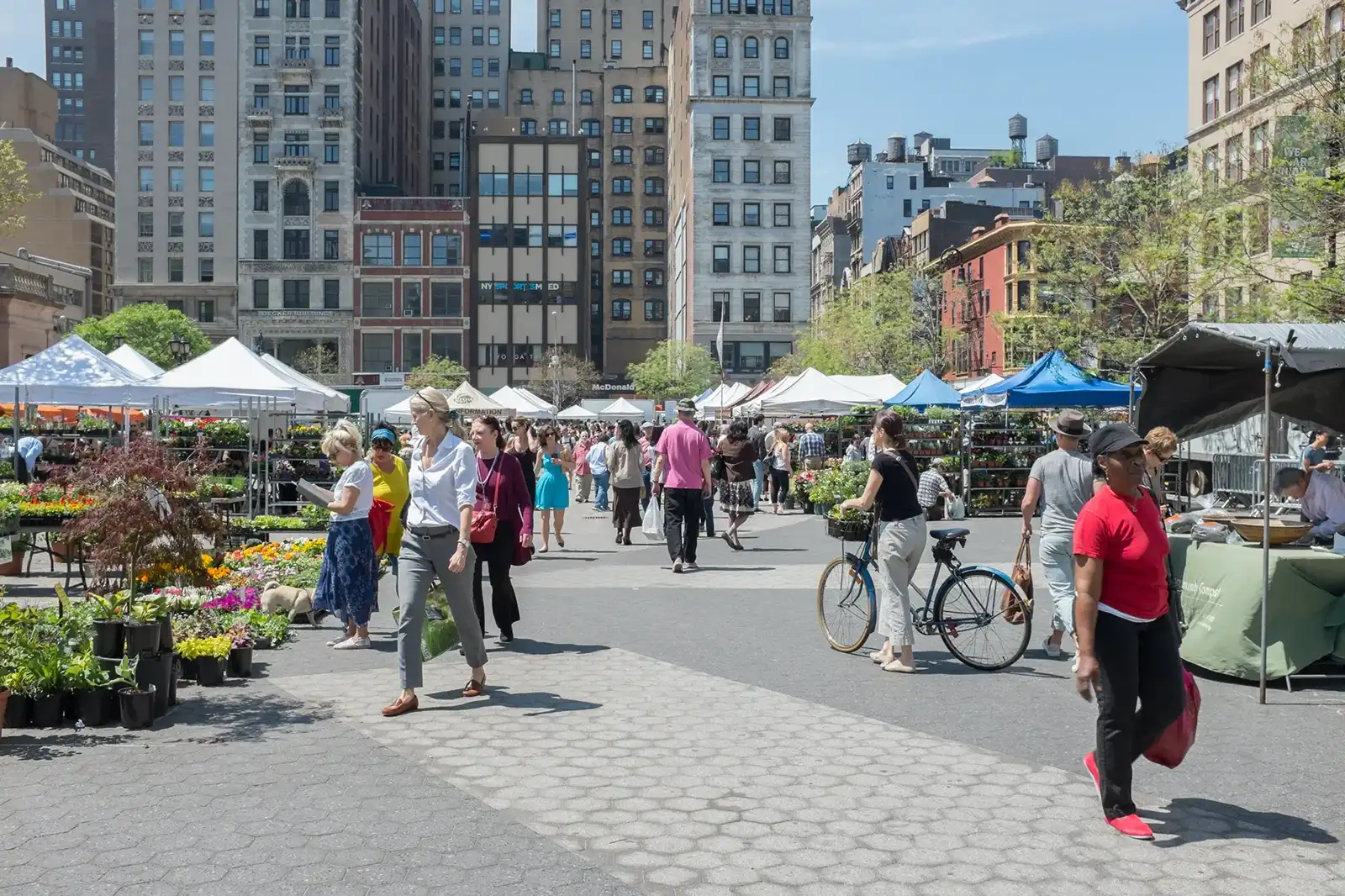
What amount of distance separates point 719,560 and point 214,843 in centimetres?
1277

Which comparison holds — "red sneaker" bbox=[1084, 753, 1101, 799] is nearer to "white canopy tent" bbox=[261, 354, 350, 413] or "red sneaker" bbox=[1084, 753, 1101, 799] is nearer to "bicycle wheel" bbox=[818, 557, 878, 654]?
"bicycle wheel" bbox=[818, 557, 878, 654]

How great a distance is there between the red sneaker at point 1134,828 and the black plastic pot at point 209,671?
6.08 m

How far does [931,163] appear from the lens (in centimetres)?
13550

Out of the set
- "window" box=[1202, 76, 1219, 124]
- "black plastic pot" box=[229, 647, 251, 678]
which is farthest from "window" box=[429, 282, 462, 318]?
"black plastic pot" box=[229, 647, 251, 678]

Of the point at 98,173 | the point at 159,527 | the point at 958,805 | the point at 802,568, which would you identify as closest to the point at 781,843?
the point at 958,805

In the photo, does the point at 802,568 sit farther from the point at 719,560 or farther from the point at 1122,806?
the point at 1122,806

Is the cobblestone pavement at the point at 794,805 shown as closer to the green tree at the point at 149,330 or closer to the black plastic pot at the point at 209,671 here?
the black plastic pot at the point at 209,671

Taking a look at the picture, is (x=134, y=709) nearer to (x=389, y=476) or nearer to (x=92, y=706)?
(x=92, y=706)

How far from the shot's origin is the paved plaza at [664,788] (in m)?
5.11

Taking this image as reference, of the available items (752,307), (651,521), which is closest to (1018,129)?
(752,307)

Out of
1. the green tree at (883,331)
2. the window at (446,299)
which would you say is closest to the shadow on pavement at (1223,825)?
the green tree at (883,331)

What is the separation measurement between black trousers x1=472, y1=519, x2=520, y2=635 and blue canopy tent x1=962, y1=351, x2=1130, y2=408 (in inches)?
645

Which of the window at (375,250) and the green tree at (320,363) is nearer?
the green tree at (320,363)

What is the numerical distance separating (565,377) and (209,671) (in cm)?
8271
